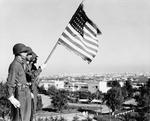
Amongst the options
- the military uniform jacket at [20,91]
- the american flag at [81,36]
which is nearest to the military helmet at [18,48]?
the military uniform jacket at [20,91]

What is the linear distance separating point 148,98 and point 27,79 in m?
48.0

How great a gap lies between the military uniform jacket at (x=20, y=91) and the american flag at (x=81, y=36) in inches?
68.3

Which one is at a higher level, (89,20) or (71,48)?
(89,20)

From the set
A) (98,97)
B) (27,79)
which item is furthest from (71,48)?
(98,97)

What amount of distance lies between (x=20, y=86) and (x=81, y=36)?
2.51 meters

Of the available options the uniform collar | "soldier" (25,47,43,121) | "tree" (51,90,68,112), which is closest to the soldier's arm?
the uniform collar

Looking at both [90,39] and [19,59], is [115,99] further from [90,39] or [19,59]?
[19,59]

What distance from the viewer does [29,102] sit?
518 centimetres

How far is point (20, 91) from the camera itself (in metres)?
5.12

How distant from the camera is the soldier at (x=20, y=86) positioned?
5066 millimetres

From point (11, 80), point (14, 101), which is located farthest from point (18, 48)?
point (14, 101)

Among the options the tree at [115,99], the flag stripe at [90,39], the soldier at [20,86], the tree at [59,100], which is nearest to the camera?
the soldier at [20,86]

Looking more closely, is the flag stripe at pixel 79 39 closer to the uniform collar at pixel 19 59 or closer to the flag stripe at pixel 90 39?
the flag stripe at pixel 90 39

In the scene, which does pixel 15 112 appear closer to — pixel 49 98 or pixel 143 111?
pixel 143 111
